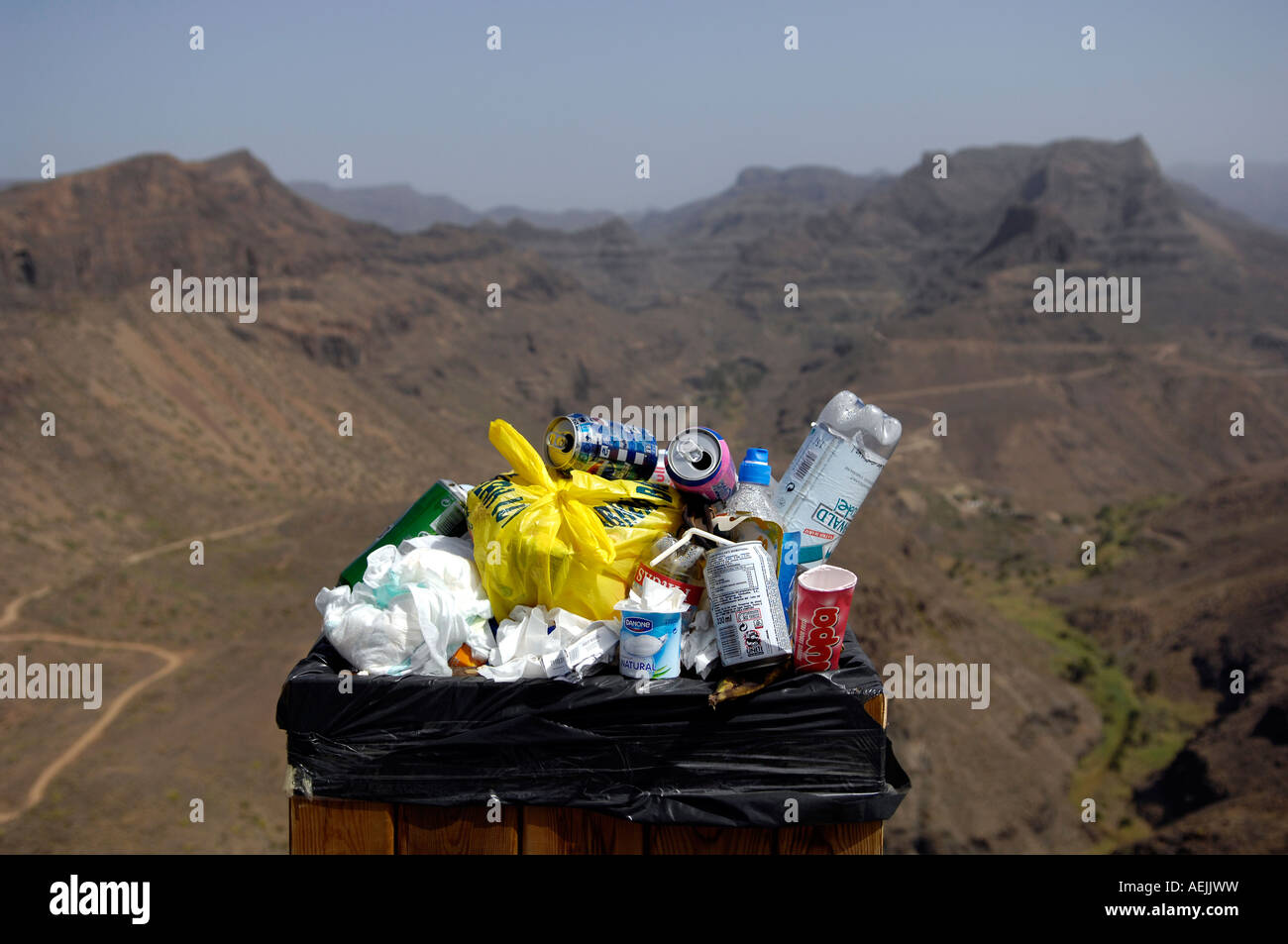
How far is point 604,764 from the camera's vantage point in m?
2.70

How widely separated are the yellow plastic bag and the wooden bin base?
2.00 feet

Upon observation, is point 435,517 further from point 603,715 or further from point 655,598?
point 603,715

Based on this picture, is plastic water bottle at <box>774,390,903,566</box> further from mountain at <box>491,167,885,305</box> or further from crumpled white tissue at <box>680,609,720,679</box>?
mountain at <box>491,167,885,305</box>

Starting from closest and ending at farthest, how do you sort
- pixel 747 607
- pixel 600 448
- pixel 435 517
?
pixel 747 607 → pixel 600 448 → pixel 435 517

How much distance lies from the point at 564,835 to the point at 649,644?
1.90 ft

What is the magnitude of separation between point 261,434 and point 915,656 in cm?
2251

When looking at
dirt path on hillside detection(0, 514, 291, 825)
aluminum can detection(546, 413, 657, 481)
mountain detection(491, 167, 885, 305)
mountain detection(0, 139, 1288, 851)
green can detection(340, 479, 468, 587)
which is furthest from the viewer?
mountain detection(491, 167, 885, 305)

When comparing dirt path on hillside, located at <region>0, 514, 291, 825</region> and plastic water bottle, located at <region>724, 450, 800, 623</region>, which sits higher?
plastic water bottle, located at <region>724, 450, 800, 623</region>

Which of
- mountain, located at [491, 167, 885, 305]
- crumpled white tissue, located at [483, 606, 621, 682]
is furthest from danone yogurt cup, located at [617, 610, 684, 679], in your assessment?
mountain, located at [491, 167, 885, 305]

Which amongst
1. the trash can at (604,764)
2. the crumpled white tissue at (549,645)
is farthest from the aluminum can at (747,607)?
the crumpled white tissue at (549,645)

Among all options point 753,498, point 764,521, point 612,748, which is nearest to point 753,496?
point 753,498

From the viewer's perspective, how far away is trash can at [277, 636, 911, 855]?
266cm
